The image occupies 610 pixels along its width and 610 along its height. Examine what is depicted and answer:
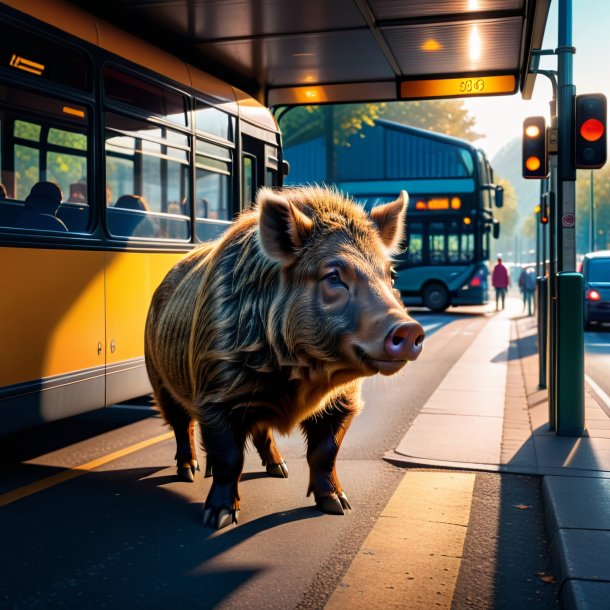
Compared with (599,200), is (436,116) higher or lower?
higher

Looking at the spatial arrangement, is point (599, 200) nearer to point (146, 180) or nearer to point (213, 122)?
point (213, 122)

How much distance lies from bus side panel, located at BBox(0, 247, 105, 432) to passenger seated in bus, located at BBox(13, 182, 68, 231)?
184 mm

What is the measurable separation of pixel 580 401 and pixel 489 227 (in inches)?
868

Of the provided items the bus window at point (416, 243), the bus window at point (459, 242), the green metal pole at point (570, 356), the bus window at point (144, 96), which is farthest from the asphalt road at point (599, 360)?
the bus window at point (416, 243)

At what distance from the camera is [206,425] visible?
16.1ft

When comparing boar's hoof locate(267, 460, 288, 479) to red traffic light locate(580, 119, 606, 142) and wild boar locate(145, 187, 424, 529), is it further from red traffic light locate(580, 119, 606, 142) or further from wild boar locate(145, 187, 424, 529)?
red traffic light locate(580, 119, 606, 142)

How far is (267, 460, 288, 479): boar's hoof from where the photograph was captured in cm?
605

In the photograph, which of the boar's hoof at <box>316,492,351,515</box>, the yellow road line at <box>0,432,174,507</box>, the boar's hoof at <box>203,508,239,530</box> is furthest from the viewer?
the yellow road line at <box>0,432,174,507</box>

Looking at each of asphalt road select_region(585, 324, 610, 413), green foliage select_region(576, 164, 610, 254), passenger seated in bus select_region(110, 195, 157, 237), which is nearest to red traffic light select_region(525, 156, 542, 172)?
asphalt road select_region(585, 324, 610, 413)

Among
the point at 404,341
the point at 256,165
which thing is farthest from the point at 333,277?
the point at 256,165

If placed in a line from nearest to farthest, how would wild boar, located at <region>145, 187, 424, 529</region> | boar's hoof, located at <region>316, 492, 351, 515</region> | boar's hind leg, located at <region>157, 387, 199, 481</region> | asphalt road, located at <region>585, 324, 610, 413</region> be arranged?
wild boar, located at <region>145, 187, 424, 529</region> → boar's hoof, located at <region>316, 492, 351, 515</region> → boar's hind leg, located at <region>157, 387, 199, 481</region> → asphalt road, located at <region>585, 324, 610, 413</region>

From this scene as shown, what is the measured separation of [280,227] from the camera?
4.55 m

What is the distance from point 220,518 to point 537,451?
9.49 ft

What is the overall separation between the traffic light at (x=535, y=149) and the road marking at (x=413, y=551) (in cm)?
403
